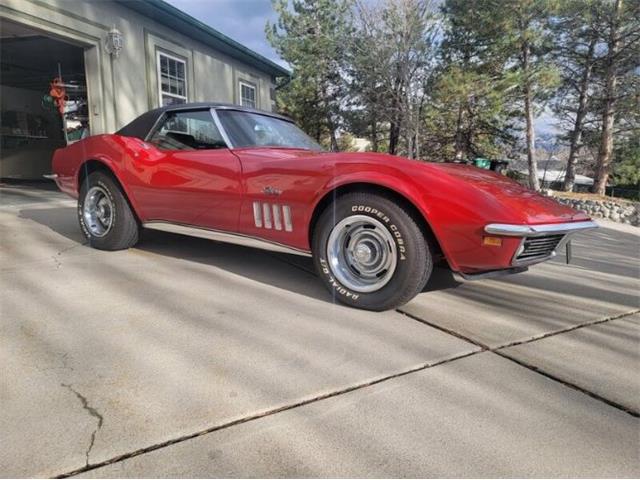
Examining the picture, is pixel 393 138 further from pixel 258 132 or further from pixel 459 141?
pixel 258 132

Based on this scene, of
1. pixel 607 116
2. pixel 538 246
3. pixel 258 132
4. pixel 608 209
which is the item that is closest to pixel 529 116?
pixel 607 116

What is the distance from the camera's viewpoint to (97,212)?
4027 mm

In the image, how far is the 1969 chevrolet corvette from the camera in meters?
2.31

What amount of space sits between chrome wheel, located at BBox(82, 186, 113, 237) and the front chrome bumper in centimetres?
327

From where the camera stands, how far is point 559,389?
72.5 inches

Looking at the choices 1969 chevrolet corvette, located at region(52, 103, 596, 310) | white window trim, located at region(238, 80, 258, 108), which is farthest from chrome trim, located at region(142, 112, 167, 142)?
white window trim, located at region(238, 80, 258, 108)

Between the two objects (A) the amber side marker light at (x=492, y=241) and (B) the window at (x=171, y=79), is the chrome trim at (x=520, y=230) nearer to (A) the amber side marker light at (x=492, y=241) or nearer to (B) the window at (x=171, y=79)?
(A) the amber side marker light at (x=492, y=241)

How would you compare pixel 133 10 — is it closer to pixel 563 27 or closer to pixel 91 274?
pixel 91 274

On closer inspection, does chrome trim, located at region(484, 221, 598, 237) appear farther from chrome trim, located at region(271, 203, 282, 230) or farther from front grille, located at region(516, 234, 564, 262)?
chrome trim, located at region(271, 203, 282, 230)

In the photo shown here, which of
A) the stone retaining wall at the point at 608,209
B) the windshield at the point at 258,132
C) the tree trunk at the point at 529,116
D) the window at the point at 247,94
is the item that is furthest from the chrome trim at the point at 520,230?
the tree trunk at the point at 529,116

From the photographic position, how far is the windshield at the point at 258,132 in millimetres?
3272

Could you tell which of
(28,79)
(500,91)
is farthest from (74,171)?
(500,91)

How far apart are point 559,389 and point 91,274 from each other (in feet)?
9.97

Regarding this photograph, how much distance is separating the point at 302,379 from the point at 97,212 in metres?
3.06
